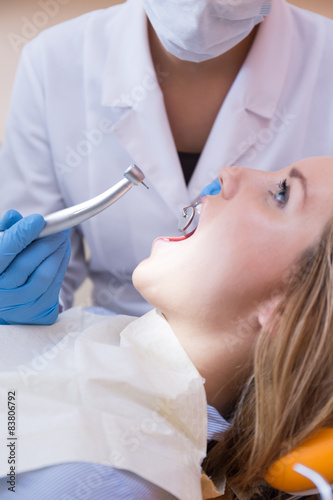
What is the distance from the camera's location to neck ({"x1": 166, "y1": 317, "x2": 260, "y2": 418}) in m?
0.86

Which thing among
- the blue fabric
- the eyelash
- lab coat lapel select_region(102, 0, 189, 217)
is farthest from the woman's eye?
the blue fabric

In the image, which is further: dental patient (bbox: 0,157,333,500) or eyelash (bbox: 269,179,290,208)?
eyelash (bbox: 269,179,290,208)

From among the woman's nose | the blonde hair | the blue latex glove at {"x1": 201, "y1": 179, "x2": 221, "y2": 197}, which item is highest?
the woman's nose

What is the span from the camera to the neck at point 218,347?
861 mm

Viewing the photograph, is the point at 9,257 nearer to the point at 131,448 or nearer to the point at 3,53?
the point at 131,448

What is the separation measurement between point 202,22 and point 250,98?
0.25 meters

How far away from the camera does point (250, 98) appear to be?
1.12 meters

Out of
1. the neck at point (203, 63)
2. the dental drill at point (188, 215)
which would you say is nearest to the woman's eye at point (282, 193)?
the dental drill at point (188, 215)

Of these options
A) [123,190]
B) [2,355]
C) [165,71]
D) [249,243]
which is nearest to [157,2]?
[165,71]

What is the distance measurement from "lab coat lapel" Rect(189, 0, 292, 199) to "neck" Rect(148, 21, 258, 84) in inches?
1.7

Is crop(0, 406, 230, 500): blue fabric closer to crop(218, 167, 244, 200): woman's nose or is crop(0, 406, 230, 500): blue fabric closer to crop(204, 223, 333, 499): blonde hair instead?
crop(204, 223, 333, 499): blonde hair

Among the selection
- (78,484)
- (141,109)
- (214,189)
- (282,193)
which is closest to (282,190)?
A: (282,193)

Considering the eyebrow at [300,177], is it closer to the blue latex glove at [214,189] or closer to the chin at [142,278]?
the blue latex glove at [214,189]

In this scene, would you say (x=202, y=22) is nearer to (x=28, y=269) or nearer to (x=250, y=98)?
(x=250, y=98)
